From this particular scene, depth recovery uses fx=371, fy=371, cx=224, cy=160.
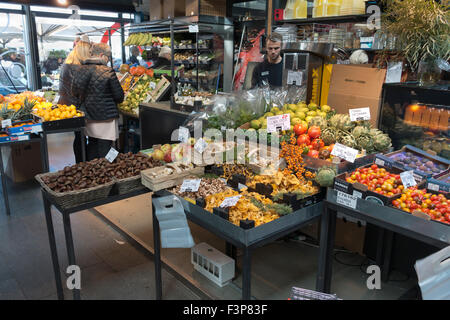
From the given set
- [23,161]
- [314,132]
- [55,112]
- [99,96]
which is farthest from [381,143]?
[23,161]

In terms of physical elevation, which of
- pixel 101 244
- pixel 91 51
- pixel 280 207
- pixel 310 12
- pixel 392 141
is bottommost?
pixel 101 244

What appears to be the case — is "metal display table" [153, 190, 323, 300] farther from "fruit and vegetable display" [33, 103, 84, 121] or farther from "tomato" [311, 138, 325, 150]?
"fruit and vegetable display" [33, 103, 84, 121]

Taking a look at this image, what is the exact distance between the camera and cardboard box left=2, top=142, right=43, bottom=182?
4.92 meters

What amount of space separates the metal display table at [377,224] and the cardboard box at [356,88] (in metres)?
1.23

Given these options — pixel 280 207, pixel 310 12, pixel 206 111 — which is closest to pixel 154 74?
pixel 310 12

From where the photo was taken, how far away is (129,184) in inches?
98.4

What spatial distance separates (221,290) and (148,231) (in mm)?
1159

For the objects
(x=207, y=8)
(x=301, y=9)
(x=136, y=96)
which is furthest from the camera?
(x=207, y=8)

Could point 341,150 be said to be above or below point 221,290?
above

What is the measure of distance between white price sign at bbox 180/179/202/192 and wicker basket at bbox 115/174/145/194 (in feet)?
1.15

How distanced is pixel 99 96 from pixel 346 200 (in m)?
3.58

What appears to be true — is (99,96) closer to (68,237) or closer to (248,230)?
→ (68,237)

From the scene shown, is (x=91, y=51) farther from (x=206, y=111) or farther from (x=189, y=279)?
(x=189, y=279)

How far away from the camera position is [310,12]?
4.26 meters
